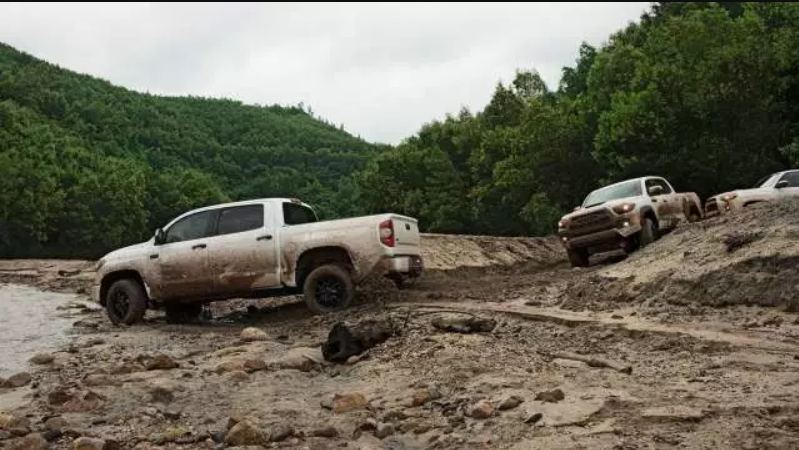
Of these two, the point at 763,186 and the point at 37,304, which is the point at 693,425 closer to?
the point at 763,186

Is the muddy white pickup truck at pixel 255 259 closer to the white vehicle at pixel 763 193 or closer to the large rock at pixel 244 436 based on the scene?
the large rock at pixel 244 436

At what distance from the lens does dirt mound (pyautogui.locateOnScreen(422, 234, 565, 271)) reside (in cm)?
1978

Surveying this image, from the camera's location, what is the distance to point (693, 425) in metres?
5.37

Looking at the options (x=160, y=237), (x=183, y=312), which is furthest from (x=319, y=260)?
(x=183, y=312)

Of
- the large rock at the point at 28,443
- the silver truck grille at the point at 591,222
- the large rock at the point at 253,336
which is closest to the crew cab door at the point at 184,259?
the large rock at the point at 253,336

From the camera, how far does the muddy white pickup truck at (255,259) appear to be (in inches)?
453

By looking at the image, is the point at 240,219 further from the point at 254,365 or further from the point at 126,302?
the point at 254,365

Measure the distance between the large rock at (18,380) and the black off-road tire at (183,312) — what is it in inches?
179

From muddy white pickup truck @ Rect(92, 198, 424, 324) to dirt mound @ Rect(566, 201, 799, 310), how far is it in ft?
10.6

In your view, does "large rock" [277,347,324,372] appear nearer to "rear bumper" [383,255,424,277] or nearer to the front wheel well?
"rear bumper" [383,255,424,277]

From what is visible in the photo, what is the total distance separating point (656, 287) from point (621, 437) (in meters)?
6.25

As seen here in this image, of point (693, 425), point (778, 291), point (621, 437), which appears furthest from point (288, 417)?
point (778, 291)

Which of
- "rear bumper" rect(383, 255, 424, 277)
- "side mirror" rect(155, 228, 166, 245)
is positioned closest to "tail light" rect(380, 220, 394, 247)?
"rear bumper" rect(383, 255, 424, 277)

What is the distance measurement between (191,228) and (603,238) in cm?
860
